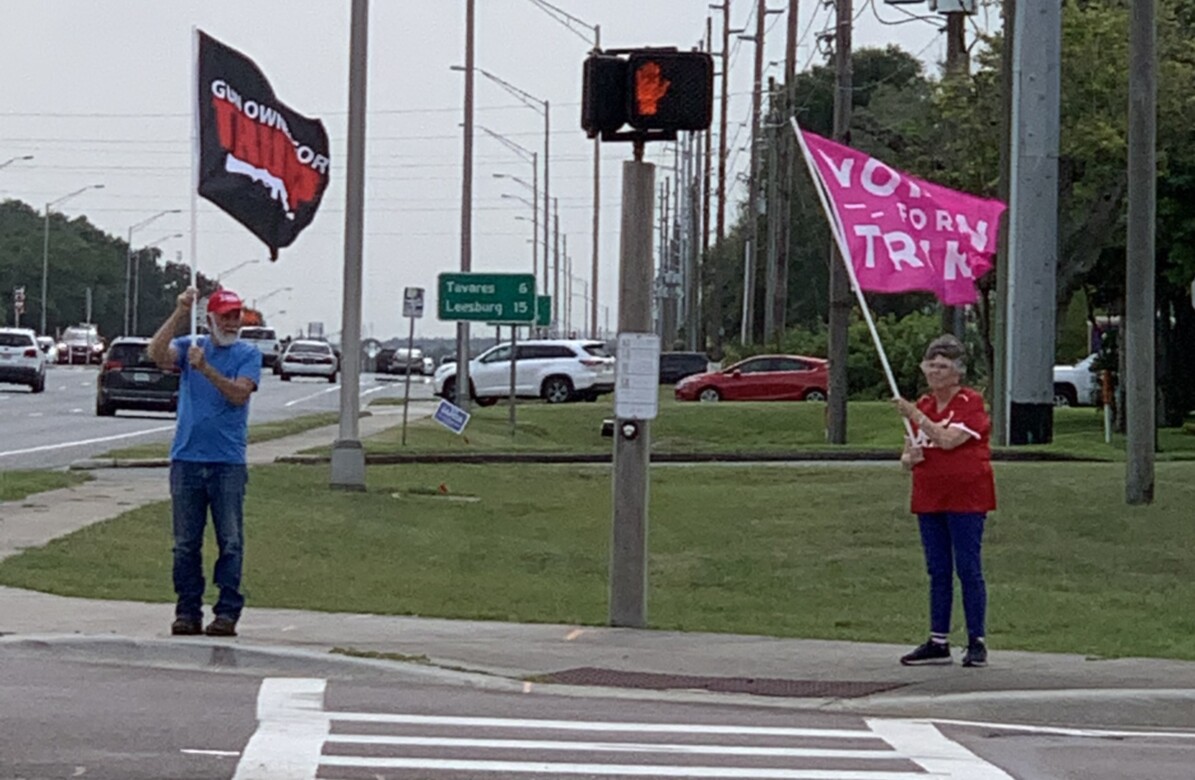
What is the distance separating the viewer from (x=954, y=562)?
12359mm

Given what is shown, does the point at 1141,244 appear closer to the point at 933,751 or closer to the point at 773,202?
the point at 933,751

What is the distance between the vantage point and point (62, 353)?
101 meters

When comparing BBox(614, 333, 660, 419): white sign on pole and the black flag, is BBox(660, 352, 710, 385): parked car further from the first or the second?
BBox(614, 333, 660, 419): white sign on pole

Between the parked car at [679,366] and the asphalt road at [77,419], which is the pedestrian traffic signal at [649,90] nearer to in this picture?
the asphalt road at [77,419]

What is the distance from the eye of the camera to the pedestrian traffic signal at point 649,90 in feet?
42.9

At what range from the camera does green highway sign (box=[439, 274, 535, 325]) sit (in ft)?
130

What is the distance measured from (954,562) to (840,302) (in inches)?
1021

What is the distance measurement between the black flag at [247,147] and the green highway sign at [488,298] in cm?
2156

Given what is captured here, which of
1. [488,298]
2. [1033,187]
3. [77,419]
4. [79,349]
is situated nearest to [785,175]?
[488,298]

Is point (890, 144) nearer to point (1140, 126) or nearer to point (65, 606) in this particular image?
point (1140, 126)

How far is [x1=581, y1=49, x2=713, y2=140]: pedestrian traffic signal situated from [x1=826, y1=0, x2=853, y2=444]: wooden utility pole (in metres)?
24.7

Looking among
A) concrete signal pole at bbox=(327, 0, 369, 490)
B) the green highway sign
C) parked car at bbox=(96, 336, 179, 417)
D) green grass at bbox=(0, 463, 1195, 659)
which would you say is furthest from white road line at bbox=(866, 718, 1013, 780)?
parked car at bbox=(96, 336, 179, 417)

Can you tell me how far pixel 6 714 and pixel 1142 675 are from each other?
6.23 meters

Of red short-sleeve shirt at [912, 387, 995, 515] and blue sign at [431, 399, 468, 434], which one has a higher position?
red short-sleeve shirt at [912, 387, 995, 515]
